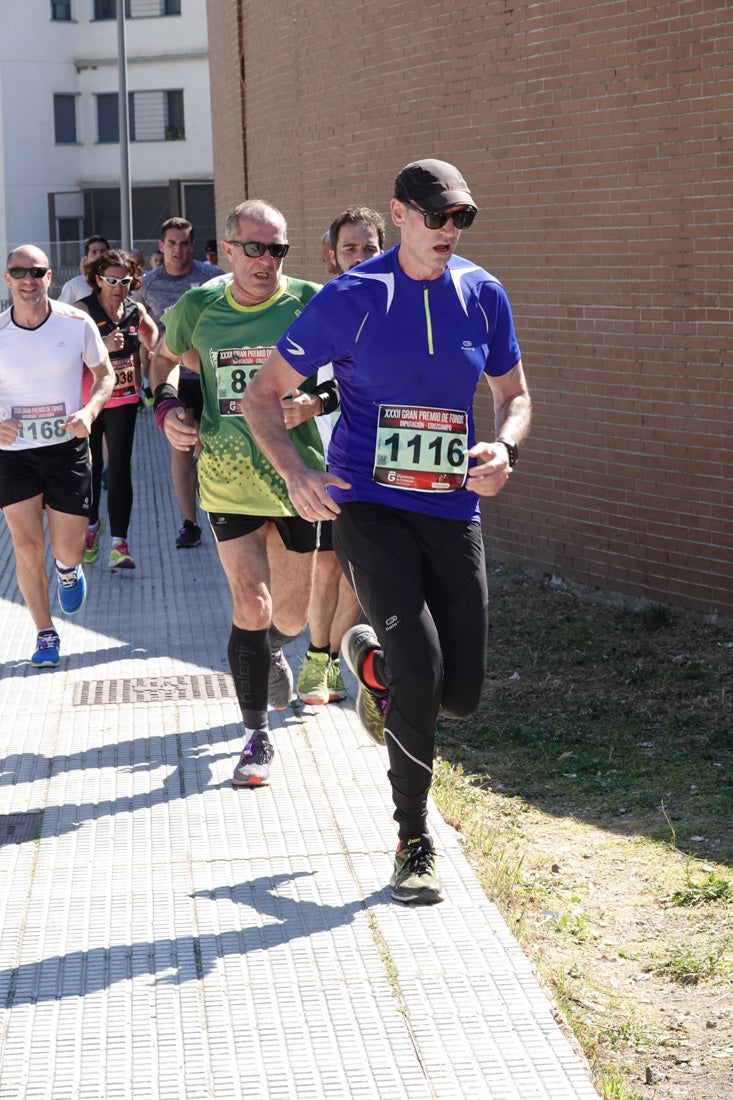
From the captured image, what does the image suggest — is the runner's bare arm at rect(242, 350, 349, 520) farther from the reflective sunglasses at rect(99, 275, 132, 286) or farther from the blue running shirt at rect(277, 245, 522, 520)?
the reflective sunglasses at rect(99, 275, 132, 286)

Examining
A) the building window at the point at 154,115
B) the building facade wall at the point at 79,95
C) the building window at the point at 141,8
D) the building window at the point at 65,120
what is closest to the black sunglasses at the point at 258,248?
the building facade wall at the point at 79,95

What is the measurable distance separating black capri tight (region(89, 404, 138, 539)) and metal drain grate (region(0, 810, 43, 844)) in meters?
5.35

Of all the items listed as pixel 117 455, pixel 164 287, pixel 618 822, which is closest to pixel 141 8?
pixel 164 287

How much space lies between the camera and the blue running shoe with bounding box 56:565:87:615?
8680 millimetres

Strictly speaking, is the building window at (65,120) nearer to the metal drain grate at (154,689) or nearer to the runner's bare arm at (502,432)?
the metal drain grate at (154,689)

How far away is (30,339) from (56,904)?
158 inches

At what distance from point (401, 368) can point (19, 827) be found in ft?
7.52

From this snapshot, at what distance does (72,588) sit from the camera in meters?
8.73

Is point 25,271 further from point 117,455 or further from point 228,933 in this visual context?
point 228,933

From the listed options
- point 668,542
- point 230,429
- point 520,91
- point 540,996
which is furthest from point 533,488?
point 540,996

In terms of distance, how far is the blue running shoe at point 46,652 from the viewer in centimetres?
844

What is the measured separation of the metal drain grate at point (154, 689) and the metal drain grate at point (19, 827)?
1.68 meters

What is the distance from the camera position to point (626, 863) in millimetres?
5934

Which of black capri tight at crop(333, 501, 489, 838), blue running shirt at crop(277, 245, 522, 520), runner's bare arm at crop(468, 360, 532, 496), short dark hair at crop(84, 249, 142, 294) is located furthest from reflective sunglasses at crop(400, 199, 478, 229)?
short dark hair at crop(84, 249, 142, 294)
